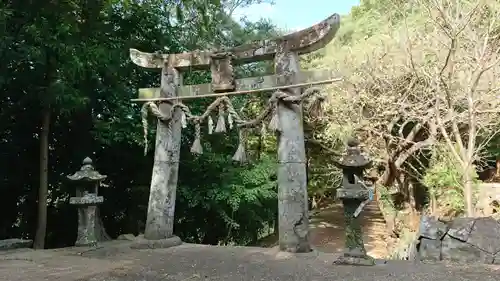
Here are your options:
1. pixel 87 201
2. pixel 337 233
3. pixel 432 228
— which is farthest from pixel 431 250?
pixel 337 233

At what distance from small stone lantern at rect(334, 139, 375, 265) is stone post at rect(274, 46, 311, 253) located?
0.66 m

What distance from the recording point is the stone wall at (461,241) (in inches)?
196

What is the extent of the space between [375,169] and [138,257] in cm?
779

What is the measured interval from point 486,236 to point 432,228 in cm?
58

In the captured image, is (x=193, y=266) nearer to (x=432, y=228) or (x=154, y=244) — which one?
(x=154, y=244)

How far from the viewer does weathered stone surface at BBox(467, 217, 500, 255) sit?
4965 millimetres

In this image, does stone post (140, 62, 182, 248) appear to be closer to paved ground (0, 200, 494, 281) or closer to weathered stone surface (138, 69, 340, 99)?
weathered stone surface (138, 69, 340, 99)

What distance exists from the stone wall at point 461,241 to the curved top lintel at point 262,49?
8.60 ft

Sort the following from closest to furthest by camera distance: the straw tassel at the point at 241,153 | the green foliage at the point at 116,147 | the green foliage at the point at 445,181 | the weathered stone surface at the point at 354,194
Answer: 1. the weathered stone surface at the point at 354,194
2. the straw tassel at the point at 241,153
3. the green foliage at the point at 116,147
4. the green foliage at the point at 445,181

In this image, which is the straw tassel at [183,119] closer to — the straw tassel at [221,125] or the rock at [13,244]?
the straw tassel at [221,125]

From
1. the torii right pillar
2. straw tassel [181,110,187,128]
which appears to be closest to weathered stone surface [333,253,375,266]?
the torii right pillar

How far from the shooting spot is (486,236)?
506cm

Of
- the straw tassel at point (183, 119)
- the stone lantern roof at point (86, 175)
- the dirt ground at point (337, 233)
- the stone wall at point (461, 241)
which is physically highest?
the straw tassel at point (183, 119)

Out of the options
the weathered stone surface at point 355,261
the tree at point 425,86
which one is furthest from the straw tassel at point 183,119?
the tree at point 425,86
